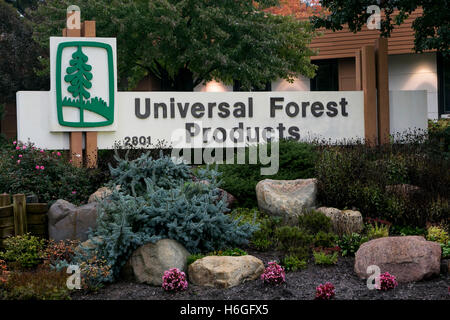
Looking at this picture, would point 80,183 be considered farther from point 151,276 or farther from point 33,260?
point 151,276

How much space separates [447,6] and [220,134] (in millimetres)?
5213

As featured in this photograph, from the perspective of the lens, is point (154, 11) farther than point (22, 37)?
No

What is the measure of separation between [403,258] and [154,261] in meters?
2.76

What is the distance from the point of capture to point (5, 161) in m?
9.52

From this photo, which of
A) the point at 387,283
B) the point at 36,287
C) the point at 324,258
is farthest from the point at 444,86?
the point at 36,287

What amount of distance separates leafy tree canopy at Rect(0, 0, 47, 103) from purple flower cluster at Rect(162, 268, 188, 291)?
53.9 ft

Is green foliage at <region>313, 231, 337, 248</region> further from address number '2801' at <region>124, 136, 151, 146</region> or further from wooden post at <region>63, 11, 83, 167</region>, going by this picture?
wooden post at <region>63, 11, 83, 167</region>

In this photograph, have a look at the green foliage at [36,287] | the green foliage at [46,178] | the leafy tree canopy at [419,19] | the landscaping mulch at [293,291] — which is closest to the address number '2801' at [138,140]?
the green foliage at [46,178]

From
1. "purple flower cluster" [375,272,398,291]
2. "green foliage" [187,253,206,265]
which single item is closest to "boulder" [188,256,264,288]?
"green foliage" [187,253,206,265]

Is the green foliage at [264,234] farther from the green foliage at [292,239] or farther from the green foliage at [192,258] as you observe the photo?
the green foliage at [192,258]

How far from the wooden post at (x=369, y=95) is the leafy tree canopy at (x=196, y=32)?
3.69 m

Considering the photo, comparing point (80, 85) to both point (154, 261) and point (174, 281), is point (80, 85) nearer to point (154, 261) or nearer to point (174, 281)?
point (154, 261)

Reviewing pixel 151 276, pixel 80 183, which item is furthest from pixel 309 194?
pixel 80 183

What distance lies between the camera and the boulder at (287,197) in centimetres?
816
